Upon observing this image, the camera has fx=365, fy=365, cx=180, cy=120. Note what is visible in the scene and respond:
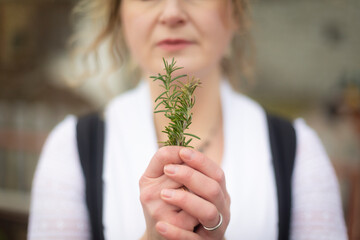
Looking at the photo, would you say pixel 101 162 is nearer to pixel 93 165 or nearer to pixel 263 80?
pixel 93 165

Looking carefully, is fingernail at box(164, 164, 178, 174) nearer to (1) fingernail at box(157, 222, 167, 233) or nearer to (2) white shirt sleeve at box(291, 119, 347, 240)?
(1) fingernail at box(157, 222, 167, 233)

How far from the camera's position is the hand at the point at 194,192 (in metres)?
0.33

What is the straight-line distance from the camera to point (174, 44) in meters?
0.46

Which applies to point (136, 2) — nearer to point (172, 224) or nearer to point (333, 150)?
point (172, 224)

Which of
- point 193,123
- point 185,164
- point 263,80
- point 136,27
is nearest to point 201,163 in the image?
A: point 185,164

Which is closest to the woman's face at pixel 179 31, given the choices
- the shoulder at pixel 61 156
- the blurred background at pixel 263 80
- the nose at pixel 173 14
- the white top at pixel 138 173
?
the nose at pixel 173 14

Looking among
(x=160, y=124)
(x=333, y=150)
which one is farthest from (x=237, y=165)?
(x=333, y=150)

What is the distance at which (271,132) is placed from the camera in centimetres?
64

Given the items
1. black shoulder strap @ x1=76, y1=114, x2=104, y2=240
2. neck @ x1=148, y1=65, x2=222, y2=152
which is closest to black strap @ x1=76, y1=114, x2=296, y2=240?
black shoulder strap @ x1=76, y1=114, x2=104, y2=240

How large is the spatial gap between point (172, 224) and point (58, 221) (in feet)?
1.05

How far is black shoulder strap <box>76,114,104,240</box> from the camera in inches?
22.7

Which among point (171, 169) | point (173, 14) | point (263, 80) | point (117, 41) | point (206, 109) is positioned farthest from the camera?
point (263, 80)

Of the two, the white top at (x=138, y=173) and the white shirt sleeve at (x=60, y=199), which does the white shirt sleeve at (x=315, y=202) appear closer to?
the white top at (x=138, y=173)

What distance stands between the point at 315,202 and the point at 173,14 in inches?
14.8
